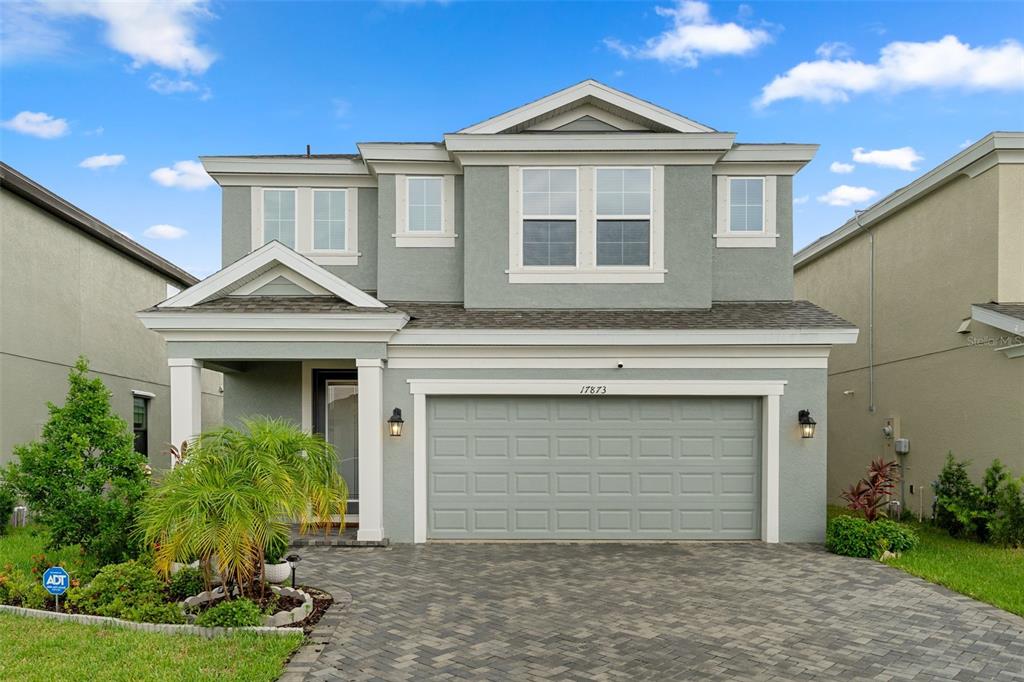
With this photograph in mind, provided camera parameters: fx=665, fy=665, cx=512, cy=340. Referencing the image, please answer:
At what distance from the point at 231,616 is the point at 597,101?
9481mm

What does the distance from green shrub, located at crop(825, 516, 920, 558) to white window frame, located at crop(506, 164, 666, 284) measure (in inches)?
184

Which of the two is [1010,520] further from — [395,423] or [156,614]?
[156,614]

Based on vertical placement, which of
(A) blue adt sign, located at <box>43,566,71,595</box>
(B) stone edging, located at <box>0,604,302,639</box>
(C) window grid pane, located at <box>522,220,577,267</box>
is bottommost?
(B) stone edging, located at <box>0,604,302,639</box>

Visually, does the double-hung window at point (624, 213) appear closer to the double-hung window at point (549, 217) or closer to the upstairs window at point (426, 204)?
the double-hung window at point (549, 217)

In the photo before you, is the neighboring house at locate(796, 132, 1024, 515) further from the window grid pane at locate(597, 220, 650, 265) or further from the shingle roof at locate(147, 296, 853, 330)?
the window grid pane at locate(597, 220, 650, 265)

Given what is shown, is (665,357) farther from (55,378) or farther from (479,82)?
(55,378)

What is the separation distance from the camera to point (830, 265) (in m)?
16.8

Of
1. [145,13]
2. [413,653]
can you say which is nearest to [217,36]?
[145,13]

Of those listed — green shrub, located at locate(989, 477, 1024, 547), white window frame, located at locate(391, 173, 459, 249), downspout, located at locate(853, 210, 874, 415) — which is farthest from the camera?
downspout, located at locate(853, 210, 874, 415)

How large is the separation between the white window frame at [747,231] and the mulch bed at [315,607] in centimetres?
856

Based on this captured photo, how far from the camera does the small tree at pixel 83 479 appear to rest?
7.60m

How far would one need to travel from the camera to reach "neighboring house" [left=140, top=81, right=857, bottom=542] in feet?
33.0

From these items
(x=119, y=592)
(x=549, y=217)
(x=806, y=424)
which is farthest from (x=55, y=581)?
(x=806, y=424)

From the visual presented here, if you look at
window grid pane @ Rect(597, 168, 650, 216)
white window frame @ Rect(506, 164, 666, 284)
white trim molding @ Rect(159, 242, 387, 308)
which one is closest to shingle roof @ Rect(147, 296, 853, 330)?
white trim molding @ Rect(159, 242, 387, 308)
